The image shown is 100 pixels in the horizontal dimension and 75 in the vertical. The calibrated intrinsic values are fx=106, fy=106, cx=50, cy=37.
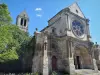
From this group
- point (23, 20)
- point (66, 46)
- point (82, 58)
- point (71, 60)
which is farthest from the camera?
point (23, 20)

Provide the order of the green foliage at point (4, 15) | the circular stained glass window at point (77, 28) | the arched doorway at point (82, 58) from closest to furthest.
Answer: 1. the green foliage at point (4, 15)
2. the arched doorway at point (82, 58)
3. the circular stained glass window at point (77, 28)

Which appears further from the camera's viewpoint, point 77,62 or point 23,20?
point 23,20

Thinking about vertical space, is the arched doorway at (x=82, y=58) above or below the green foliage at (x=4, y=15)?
below

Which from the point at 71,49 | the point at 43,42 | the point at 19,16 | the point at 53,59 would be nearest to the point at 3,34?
the point at 43,42

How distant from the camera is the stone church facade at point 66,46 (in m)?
19.3

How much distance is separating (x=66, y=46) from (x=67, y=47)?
0.33m

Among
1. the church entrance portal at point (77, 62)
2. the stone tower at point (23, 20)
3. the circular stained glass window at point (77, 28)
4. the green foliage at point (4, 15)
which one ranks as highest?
the stone tower at point (23, 20)

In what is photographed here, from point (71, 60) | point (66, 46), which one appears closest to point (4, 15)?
point (66, 46)

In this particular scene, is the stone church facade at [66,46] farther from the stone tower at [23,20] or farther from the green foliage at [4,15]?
the stone tower at [23,20]

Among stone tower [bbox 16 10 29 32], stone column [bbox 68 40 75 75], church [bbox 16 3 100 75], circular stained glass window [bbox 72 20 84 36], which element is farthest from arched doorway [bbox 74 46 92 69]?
stone tower [bbox 16 10 29 32]

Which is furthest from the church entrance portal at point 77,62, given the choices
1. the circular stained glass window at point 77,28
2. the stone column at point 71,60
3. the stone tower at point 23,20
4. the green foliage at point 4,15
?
the stone tower at point 23,20

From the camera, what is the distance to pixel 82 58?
26844 mm

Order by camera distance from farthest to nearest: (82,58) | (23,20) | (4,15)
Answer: (23,20)
(82,58)
(4,15)

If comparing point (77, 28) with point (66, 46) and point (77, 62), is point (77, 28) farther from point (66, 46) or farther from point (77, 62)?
point (77, 62)
